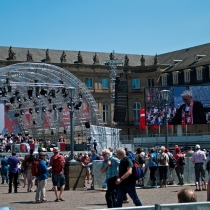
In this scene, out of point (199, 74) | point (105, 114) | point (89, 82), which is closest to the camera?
point (199, 74)

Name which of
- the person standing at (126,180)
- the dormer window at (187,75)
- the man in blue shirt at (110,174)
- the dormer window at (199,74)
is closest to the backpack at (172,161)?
the man in blue shirt at (110,174)

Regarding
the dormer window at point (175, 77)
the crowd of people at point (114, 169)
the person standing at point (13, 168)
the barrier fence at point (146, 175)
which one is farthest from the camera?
the dormer window at point (175, 77)

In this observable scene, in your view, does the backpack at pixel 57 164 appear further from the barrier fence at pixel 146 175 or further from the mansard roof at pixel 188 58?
the mansard roof at pixel 188 58

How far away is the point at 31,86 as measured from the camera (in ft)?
133

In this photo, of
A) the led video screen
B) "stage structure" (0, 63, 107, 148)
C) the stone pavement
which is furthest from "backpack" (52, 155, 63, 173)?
the led video screen

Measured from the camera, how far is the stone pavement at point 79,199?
1549cm

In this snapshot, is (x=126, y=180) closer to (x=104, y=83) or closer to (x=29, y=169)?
(x=29, y=169)

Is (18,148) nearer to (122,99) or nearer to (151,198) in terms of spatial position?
(122,99)

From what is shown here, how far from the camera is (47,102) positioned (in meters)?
48.3

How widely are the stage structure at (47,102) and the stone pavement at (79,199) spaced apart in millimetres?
20579

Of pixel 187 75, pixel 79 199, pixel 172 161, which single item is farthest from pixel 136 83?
pixel 79 199

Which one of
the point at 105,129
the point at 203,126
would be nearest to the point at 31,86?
the point at 105,129

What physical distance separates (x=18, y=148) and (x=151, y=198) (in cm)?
2115

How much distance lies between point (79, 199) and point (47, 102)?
31.4 meters
